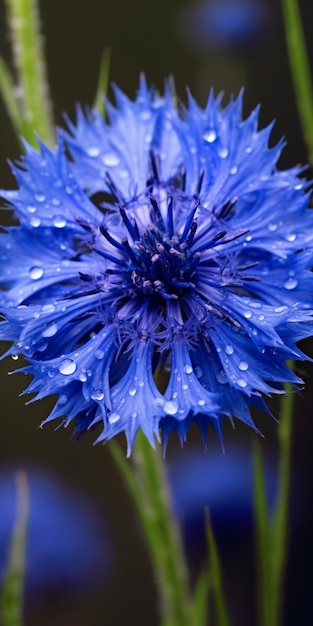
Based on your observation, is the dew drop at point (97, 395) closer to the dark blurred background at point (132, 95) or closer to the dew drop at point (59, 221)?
the dew drop at point (59, 221)

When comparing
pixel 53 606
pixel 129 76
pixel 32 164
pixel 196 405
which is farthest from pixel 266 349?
pixel 129 76

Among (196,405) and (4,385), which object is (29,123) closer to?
(196,405)

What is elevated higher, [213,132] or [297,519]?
[213,132]

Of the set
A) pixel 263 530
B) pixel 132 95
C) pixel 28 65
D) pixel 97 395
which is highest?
pixel 132 95

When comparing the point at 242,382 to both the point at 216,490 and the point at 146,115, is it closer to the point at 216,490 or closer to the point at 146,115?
the point at 146,115

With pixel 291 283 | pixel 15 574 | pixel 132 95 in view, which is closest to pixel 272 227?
pixel 291 283

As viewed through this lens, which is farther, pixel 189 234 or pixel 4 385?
pixel 4 385

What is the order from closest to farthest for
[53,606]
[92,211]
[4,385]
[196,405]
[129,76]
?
[196,405]
[92,211]
[53,606]
[4,385]
[129,76]
